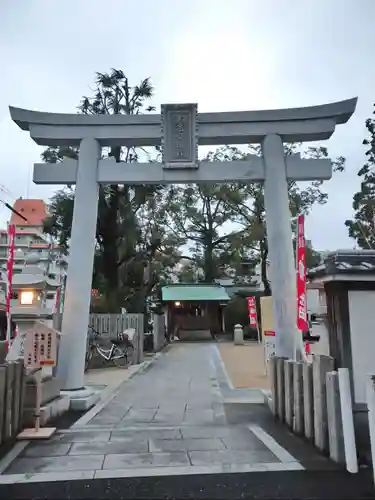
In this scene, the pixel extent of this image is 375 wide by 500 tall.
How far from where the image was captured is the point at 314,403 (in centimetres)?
500

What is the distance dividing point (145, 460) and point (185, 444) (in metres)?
0.81

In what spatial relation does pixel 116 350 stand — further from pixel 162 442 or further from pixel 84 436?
pixel 162 442

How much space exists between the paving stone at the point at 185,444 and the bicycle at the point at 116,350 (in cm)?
950

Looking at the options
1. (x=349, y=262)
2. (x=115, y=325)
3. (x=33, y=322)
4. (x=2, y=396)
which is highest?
(x=349, y=262)

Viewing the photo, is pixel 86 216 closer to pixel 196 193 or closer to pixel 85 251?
pixel 85 251

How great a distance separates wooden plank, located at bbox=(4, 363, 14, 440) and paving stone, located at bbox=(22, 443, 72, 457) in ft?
1.17

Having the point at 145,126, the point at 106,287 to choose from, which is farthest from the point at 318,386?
the point at 106,287

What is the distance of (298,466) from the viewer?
434 cm

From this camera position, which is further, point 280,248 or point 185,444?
point 280,248

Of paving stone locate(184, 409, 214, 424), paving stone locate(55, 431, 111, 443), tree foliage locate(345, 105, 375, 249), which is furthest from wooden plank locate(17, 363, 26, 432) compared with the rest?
tree foliage locate(345, 105, 375, 249)

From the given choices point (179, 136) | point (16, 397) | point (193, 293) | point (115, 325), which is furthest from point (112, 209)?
point (193, 293)

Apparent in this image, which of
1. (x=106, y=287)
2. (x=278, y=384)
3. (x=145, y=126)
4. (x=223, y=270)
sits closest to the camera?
(x=278, y=384)

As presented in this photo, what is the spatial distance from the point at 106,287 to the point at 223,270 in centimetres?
2036

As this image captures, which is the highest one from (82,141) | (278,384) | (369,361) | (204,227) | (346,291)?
(204,227)
